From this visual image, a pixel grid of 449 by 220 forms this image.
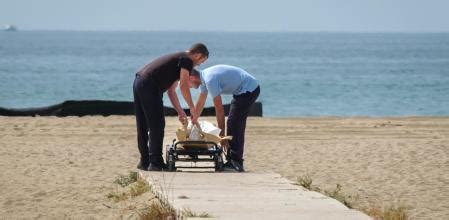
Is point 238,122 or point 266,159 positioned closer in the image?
point 238,122

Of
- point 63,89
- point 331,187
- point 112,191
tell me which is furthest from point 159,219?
point 63,89

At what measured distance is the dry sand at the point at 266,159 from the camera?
13156 mm

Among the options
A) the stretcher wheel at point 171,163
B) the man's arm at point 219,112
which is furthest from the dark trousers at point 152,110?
the man's arm at point 219,112

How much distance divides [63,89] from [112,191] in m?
44.1

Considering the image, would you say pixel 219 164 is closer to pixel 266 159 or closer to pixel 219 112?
pixel 219 112

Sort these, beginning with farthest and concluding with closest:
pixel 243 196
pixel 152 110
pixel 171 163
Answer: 1. pixel 171 163
2. pixel 152 110
3. pixel 243 196

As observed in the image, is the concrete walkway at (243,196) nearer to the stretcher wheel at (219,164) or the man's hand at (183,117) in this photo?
the stretcher wheel at (219,164)

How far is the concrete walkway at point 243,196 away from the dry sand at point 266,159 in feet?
1.78

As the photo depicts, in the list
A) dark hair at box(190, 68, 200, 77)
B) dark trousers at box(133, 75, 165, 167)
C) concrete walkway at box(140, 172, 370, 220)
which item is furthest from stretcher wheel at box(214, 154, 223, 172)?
dark hair at box(190, 68, 200, 77)

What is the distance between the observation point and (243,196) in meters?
11.4

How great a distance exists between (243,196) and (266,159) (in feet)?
21.2

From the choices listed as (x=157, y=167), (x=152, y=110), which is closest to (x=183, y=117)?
(x=152, y=110)

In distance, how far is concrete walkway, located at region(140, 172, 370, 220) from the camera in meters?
10.3

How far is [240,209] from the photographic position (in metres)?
10.5
